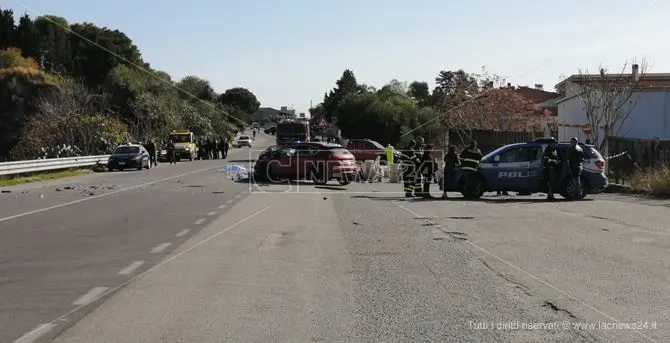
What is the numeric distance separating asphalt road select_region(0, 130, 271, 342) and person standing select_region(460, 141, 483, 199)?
22.3 feet

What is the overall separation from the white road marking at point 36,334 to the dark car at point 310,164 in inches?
948

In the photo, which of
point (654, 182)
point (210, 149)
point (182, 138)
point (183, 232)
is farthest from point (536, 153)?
point (210, 149)

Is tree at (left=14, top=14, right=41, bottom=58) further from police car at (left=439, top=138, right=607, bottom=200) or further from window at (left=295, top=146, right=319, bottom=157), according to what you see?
police car at (left=439, top=138, right=607, bottom=200)

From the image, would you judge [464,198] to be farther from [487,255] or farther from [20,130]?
[20,130]

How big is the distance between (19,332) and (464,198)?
711 inches

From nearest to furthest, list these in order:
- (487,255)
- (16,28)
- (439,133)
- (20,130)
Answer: (487,255), (439,133), (20,130), (16,28)

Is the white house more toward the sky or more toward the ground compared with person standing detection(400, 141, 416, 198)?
more toward the sky

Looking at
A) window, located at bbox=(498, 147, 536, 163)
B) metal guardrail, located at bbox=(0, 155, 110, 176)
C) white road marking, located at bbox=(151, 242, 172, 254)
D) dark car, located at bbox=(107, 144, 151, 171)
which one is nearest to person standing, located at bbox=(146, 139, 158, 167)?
metal guardrail, located at bbox=(0, 155, 110, 176)

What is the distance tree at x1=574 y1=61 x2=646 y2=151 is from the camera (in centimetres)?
3656

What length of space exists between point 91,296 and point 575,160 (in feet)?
54.5

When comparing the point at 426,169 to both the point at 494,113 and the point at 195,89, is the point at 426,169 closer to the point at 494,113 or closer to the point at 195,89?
the point at 494,113

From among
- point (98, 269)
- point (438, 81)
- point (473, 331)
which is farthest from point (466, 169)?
point (438, 81)

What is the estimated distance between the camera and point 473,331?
23.7 feet

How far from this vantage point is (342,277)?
396 inches
